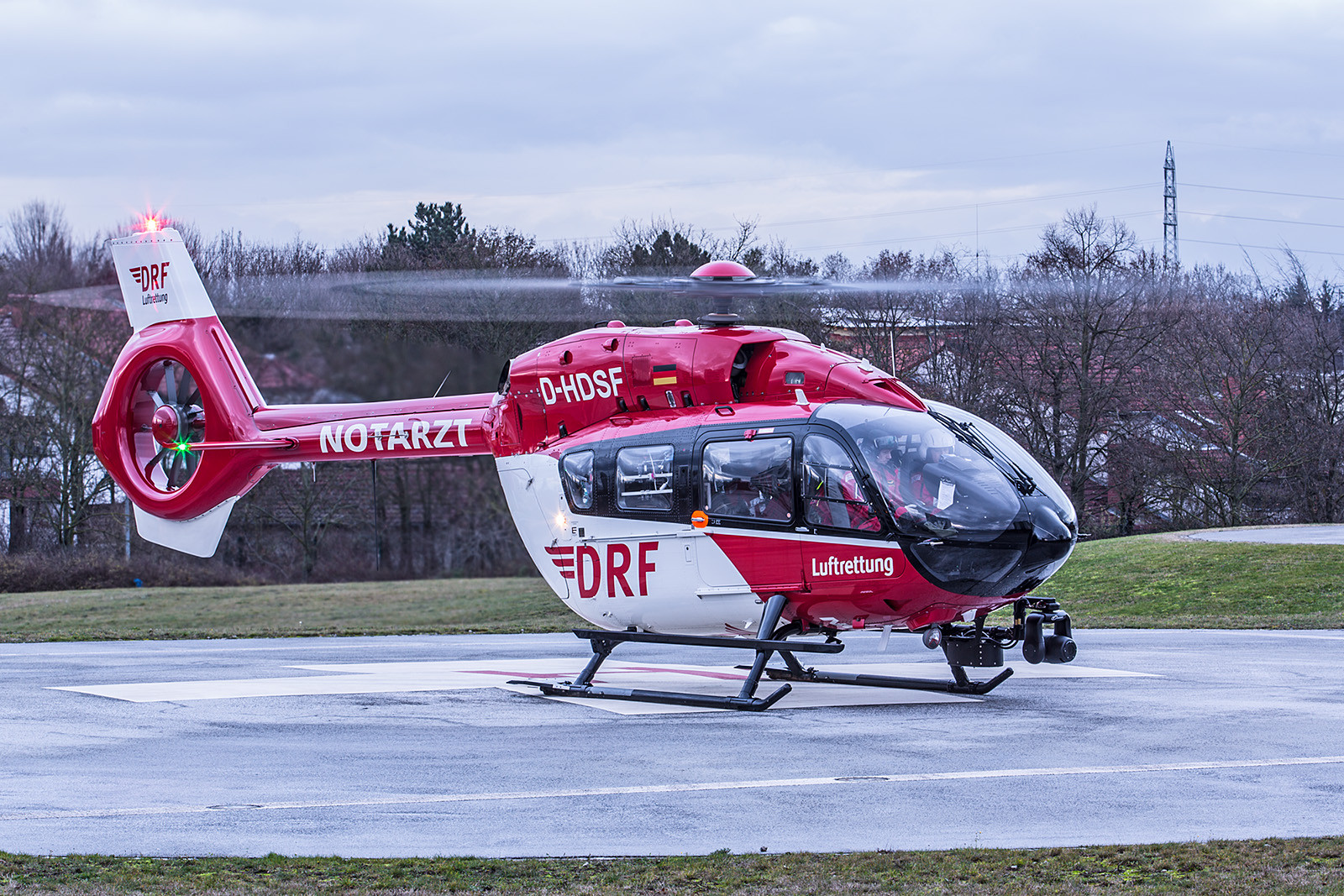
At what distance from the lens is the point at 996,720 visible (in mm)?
11242

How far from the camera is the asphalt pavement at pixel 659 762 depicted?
25.2 ft

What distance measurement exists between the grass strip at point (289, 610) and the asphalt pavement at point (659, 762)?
345 inches

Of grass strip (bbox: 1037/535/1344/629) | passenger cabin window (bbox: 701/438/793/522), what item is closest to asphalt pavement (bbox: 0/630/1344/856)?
passenger cabin window (bbox: 701/438/793/522)

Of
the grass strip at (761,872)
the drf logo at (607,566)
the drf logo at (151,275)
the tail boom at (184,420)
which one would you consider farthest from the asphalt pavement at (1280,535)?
the grass strip at (761,872)

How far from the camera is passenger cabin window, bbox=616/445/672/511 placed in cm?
1249

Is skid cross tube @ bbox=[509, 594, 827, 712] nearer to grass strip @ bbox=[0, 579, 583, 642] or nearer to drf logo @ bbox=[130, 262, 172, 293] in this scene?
drf logo @ bbox=[130, 262, 172, 293]

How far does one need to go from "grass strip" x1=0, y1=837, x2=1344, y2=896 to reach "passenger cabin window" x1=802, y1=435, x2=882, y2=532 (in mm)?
4569

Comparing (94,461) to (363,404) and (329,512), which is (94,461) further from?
(363,404)

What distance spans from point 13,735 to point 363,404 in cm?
629

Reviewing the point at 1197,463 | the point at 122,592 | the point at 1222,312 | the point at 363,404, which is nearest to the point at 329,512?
the point at 122,592

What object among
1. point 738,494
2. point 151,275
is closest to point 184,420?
point 151,275

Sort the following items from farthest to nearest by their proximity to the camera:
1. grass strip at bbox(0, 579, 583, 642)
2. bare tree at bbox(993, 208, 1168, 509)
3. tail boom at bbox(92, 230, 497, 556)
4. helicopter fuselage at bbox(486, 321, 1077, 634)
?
bare tree at bbox(993, 208, 1168, 509) → grass strip at bbox(0, 579, 583, 642) → tail boom at bbox(92, 230, 497, 556) → helicopter fuselage at bbox(486, 321, 1077, 634)

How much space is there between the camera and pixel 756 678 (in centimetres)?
1201

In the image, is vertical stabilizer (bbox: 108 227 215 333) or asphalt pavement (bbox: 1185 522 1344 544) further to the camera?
asphalt pavement (bbox: 1185 522 1344 544)
